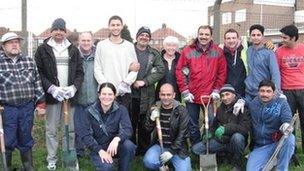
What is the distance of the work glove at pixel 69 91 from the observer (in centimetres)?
612

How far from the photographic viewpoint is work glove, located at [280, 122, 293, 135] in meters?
5.71

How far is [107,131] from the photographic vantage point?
5.86m

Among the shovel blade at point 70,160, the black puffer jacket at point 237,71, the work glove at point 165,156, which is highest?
the black puffer jacket at point 237,71

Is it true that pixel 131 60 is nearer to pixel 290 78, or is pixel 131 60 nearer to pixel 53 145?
pixel 53 145

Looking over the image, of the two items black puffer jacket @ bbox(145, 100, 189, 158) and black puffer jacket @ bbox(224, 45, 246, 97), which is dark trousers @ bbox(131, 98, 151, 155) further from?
black puffer jacket @ bbox(224, 45, 246, 97)

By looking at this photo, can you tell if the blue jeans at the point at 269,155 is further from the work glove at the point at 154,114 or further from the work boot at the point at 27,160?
the work boot at the point at 27,160

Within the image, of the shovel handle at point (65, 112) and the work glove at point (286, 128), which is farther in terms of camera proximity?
the shovel handle at point (65, 112)

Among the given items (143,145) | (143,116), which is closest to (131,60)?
(143,116)

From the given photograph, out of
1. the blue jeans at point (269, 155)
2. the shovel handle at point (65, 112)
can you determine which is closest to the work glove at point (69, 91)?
the shovel handle at point (65, 112)

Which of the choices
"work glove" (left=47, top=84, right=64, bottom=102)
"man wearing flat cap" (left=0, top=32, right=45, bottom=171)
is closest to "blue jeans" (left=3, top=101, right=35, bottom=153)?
"man wearing flat cap" (left=0, top=32, right=45, bottom=171)

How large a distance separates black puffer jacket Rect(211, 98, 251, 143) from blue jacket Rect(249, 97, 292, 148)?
0.34ft

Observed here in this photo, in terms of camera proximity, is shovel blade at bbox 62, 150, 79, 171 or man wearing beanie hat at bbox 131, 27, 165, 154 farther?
man wearing beanie hat at bbox 131, 27, 165, 154

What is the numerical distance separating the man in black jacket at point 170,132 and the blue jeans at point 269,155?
84 cm

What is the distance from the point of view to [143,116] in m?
6.75
